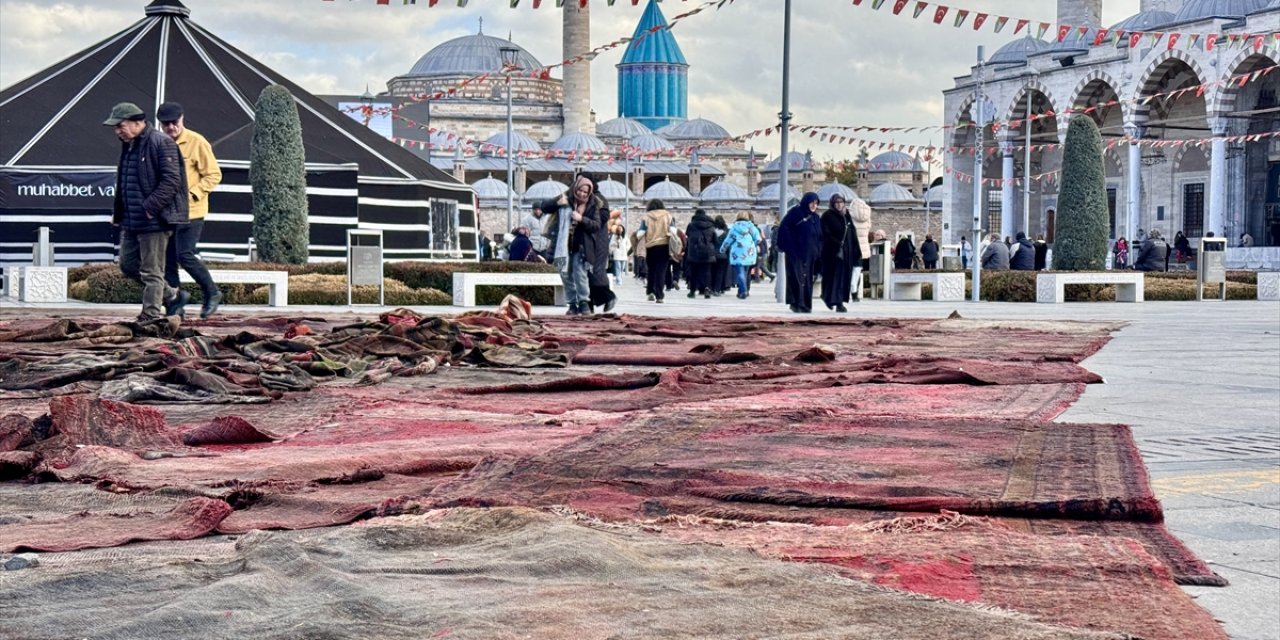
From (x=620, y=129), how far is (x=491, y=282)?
5772cm

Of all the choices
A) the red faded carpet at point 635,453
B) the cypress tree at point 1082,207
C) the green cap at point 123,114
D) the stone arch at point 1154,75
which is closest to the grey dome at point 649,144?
the stone arch at point 1154,75

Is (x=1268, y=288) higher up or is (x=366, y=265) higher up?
(x=366, y=265)

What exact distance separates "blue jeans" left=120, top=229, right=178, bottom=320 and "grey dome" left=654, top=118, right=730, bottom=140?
6918cm

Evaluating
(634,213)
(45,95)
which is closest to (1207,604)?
(45,95)

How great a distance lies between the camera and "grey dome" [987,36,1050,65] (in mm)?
52281

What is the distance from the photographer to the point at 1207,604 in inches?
114

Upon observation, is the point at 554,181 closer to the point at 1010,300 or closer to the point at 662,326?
the point at 1010,300

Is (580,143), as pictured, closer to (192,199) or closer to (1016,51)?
(1016,51)

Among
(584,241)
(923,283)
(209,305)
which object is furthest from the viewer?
(923,283)

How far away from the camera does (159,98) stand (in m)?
24.4

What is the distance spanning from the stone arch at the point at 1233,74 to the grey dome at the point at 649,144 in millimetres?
33148

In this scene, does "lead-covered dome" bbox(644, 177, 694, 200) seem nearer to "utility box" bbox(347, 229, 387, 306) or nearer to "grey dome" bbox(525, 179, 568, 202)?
"grey dome" bbox(525, 179, 568, 202)

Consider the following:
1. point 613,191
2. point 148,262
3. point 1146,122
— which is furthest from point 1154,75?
point 148,262

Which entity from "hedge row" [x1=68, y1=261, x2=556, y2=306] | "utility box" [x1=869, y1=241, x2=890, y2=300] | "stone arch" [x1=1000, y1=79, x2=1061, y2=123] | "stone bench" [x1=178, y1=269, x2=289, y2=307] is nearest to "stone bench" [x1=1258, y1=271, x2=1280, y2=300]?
"utility box" [x1=869, y1=241, x2=890, y2=300]
